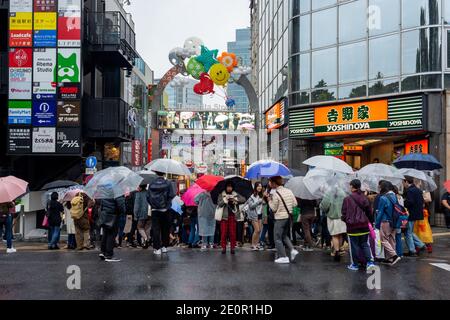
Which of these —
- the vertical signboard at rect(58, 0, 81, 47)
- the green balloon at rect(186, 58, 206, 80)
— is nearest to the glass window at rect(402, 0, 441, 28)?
the green balloon at rect(186, 58, 206, 80)

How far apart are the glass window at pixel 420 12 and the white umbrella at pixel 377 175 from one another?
10963 mm

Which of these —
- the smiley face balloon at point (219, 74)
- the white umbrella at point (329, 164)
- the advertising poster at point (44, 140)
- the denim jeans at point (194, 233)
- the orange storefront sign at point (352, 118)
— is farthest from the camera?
the smiley face balloon at point (219, 74)

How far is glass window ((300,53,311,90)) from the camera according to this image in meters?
27.6

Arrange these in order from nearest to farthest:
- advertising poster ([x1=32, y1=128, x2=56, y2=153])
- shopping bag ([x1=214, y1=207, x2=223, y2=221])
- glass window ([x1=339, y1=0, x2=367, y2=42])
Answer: shopping bag ([x1=214, y1=207, x2=223, y2=221])
advertising poster ([x1=32, y1=128, x2=56, y2=153])
glass window ([x1=339, y1=0, x2=367, y2=42])

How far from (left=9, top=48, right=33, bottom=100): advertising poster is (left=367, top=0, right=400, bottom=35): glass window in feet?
50.7

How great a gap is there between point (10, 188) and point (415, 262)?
9.72 meters

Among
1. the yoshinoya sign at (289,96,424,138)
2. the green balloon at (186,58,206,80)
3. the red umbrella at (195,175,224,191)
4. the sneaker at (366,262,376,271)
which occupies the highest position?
the green balloon at (186,58,206,80)

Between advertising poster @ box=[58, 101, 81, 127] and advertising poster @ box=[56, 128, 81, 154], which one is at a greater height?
advertising poster @ box=[58, 101, 81, 127]

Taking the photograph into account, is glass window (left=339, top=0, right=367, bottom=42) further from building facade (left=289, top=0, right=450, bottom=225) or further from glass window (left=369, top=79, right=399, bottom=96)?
glass window (left=369, top=79, right=399, bottom=96)

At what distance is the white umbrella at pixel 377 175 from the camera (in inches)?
530

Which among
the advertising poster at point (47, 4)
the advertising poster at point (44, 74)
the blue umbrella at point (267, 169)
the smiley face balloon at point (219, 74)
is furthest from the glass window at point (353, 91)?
the advertising poster at point (47, 4)

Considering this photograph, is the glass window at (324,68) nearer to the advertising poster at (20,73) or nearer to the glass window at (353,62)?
the glass window at (353,62)

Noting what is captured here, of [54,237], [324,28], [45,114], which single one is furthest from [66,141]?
[324,28]

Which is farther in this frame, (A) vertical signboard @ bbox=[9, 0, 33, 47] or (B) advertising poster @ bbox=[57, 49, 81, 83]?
(B) advertising poster @ bbox=[57, 49, 81, 83]
